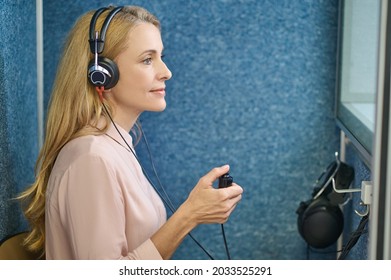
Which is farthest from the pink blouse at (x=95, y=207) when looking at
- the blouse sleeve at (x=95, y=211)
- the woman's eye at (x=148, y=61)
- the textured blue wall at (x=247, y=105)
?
the textured blue wall at (x=247, y=105)

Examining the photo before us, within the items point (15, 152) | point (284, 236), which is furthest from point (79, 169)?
point (284, 236)

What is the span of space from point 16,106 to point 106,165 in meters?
0.31

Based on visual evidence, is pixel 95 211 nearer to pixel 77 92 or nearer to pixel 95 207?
pixel 95 207

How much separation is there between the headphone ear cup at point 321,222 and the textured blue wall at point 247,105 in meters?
0.07

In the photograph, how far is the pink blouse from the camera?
38.5 inches

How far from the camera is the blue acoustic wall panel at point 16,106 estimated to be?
1.14 metres

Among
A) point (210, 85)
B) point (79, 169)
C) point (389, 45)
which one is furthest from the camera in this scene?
point (210, 85)

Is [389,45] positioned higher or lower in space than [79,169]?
higher

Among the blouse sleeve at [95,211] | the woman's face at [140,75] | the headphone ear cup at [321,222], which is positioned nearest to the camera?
the blouse sleeve at [95,211]

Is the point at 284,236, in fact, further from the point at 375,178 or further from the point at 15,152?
the point at 375,178

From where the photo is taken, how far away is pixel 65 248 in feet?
3.40

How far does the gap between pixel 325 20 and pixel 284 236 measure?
0.49 m

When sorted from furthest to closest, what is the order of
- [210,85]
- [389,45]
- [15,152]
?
[210,85] → [15,152] → [389,45]

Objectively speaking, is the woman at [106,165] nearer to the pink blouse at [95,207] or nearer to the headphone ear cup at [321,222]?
the pink blouse at [95,207]
